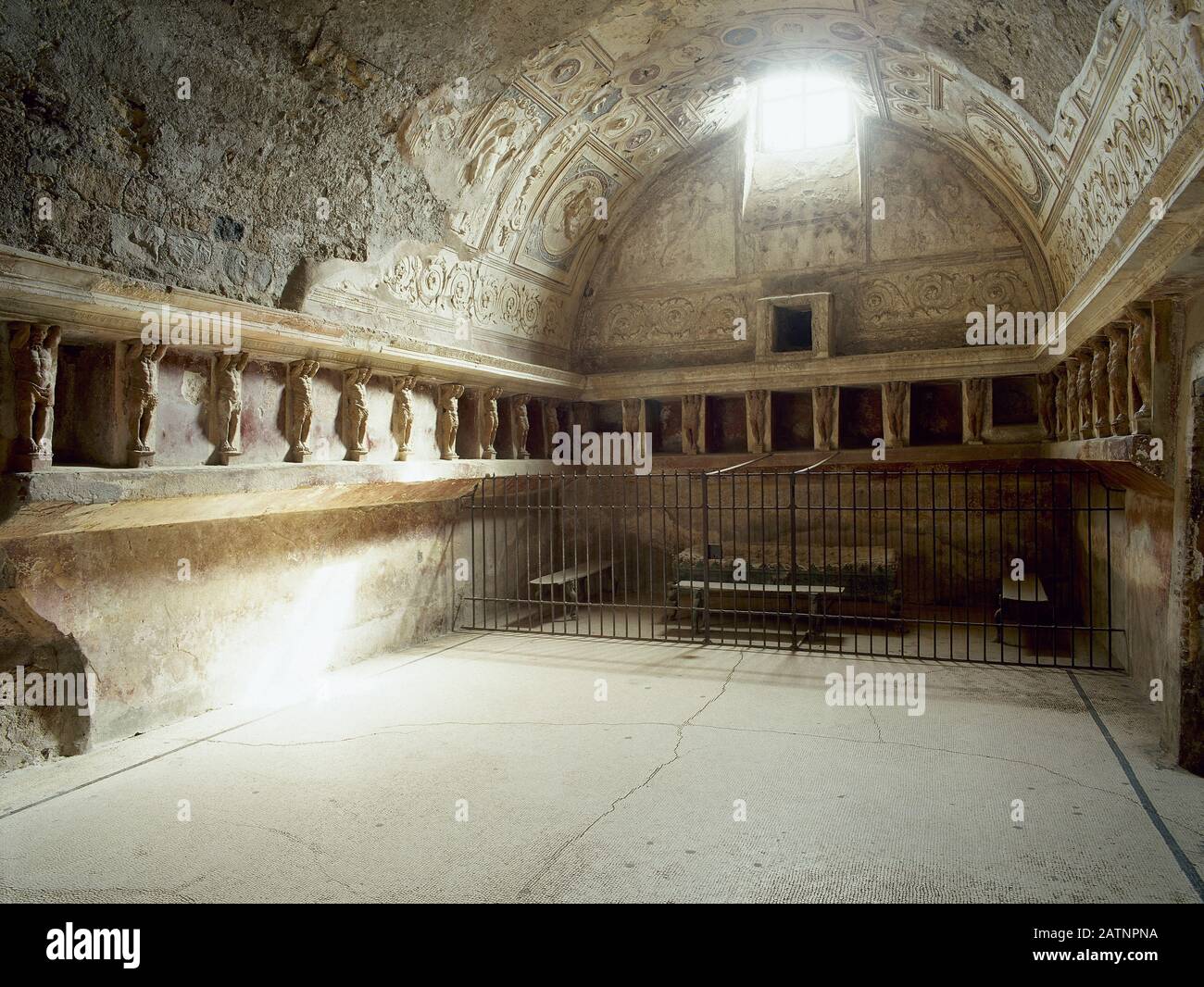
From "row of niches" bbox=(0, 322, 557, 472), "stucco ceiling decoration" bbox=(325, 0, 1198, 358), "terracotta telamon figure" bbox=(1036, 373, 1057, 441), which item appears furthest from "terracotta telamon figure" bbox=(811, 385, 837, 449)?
"row of niches" bbox=(0, 322, 557, 472)

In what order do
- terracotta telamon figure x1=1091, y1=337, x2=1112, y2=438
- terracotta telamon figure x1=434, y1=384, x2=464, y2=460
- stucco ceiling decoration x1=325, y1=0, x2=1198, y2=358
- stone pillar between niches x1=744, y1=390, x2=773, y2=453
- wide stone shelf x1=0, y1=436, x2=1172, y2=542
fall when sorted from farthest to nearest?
1. stone pillar between niches x1=744, y1=390, x2=773, y2=453
2. terracotta telamon figure x1=434, y1=384, x2=464, y2=460
3. stucco ceiling decoration x1=325, y1=0, x2=1198, y2=358
4. terracotta telamon figure x1=1091, y1=337, x2=1112, y2=438
5. wide stone shelf x1=0, y1=436, x2=1172, y2=542

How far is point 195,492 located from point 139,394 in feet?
2.44

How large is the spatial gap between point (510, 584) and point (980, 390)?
612 centimetres

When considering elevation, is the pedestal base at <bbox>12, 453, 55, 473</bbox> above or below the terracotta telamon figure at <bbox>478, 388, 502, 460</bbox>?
below

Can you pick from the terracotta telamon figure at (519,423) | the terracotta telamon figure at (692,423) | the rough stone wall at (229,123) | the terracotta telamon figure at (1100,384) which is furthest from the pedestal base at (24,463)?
the terracotta telamon figure at (692,423)

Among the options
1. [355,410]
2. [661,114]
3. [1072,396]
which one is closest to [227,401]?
[355,410]

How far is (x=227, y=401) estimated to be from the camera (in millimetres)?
5910

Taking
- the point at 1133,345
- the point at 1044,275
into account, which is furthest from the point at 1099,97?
the point at 1044,275

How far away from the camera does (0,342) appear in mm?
4488

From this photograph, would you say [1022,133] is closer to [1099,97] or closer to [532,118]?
[1099,97]

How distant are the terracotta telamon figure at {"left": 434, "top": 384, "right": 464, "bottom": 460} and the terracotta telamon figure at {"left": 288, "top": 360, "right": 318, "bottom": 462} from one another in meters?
1.97

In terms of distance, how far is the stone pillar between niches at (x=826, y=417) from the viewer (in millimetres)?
10078

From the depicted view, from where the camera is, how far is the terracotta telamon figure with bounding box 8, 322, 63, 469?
14.9ft

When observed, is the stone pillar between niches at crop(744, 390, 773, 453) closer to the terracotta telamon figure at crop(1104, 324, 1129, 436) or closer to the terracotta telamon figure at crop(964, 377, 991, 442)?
the terracotta telamon figure at crop(964, 377, 991, 442)
